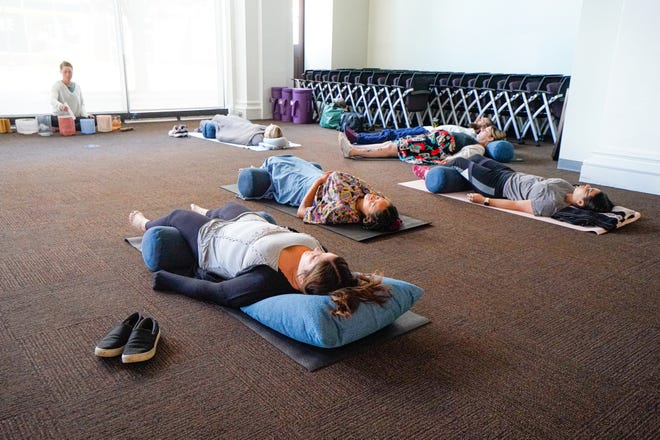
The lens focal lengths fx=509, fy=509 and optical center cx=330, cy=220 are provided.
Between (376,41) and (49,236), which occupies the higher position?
(376,41)

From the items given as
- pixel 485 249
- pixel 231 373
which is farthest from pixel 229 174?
pixel 231 373

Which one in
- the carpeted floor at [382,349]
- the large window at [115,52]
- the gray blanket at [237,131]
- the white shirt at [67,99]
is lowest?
the carpeted floor at [382,349]

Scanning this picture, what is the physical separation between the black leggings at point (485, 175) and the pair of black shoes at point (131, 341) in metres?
2.80

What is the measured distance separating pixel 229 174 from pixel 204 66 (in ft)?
15.4

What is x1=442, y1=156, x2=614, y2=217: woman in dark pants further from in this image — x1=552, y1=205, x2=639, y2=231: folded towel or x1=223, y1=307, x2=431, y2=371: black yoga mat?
x1=223, y1=307, x2=431, y2=371: black yoga mat

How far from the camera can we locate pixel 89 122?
6.79m

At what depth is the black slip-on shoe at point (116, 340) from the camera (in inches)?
68.6

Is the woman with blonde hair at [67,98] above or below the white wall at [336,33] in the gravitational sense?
below

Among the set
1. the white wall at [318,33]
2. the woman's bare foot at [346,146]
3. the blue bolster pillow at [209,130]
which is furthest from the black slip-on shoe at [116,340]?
the white wall at [318,33]

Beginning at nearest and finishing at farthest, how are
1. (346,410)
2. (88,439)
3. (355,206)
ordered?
(88,439), (346,410), (355,206)

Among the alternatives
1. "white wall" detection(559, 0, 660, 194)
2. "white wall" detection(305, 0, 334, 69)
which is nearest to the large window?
"white wall" detection(305, 0, 334, 69)

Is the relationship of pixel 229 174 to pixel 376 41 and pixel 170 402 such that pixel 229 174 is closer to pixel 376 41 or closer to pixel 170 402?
pixel 170 402

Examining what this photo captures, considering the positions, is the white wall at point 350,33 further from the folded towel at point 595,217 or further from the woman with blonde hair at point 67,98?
the folded towel at point 595,217

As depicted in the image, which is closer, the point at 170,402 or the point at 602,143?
the point at 170,402
